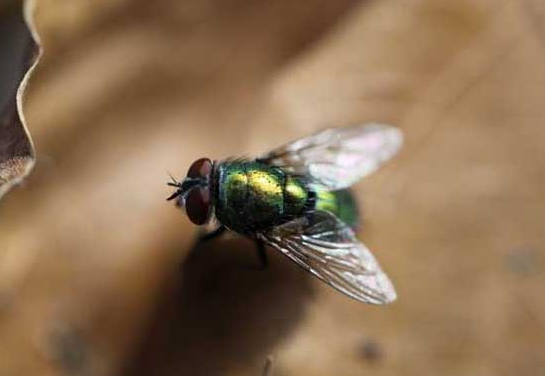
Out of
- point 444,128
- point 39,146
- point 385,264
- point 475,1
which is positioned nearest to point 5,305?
point 39,146

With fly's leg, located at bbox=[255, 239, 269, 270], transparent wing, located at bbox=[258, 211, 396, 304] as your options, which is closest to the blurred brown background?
fly's leg, located at bbox=[255, 239, 269, 270]

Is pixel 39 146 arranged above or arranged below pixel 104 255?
above

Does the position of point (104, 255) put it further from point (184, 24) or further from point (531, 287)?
point (531, 287)

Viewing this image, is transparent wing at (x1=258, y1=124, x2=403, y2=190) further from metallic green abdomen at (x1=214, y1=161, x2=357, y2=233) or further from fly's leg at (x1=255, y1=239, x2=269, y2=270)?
fly's leg at (x1=255, y1=239, x2=269, y2=270)

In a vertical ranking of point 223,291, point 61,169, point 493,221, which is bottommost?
point 493,221

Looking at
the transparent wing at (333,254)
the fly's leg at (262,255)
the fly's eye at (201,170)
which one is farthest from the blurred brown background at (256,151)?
the fly's eye at (201,170)

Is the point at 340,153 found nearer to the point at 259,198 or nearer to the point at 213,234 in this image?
the point at 259,198
